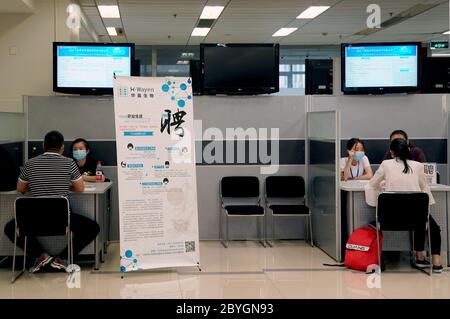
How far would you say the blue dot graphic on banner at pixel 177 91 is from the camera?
5.49m

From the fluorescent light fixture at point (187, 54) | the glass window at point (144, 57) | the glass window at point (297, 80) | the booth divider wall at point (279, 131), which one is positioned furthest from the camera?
the glass window at point (297, 80)

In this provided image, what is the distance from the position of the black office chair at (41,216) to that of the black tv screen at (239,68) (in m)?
2.51

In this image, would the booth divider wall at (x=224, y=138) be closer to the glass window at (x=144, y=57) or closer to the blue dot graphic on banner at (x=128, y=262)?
the blue dot graphic on banner at (x=128, y=262)

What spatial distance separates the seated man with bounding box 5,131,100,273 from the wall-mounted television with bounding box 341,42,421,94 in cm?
341

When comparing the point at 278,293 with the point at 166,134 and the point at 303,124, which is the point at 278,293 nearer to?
the point at 166,134

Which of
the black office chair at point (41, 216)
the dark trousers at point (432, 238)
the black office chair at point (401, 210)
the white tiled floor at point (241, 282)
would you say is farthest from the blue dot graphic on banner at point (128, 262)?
the dark trousers at point (432, 238)

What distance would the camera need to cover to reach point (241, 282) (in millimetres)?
5355

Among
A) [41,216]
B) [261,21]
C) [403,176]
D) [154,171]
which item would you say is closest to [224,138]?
[154,171]

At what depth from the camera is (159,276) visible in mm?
5590

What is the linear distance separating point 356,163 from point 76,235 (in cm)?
325

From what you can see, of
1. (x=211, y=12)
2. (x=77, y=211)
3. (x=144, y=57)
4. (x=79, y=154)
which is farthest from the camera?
(x=144, y=57)

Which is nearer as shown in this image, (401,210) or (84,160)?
(401,210)

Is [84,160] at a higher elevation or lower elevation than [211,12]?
lower

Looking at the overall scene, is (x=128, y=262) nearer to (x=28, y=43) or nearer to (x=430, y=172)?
(x=430, y=172)
